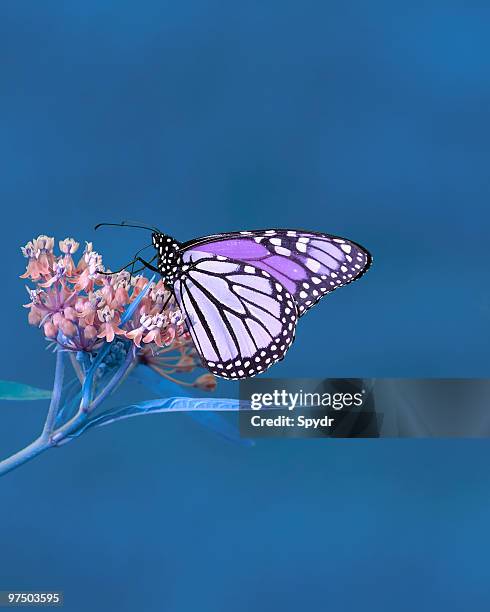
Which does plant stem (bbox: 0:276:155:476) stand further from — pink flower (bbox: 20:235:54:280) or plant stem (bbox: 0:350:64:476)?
pink flower (bbox: 20:235:54:280)

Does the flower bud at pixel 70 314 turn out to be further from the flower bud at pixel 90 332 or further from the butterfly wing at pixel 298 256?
the butterfly wing at pixel 298 256

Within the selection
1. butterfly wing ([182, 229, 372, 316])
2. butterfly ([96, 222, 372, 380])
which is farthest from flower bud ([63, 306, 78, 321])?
butterfly wing ([182, 229, 372, 316])

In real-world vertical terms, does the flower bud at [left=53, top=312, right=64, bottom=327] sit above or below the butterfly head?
below

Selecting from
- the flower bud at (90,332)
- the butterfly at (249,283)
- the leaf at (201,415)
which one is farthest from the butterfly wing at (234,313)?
the flower bud at (90,332)

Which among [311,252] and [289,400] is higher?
[311,252]

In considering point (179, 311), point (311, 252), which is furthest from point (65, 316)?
point (311, 252)

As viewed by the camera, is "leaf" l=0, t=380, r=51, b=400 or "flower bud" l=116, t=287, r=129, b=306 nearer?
"flower bud" l=116, t=287, r=129, b=306

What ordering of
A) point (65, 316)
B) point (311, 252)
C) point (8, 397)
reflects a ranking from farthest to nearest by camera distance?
point (311, 252) < point (8, 397) < point (65, 316)

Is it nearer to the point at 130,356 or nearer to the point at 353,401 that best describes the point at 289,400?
the point at 353,401
